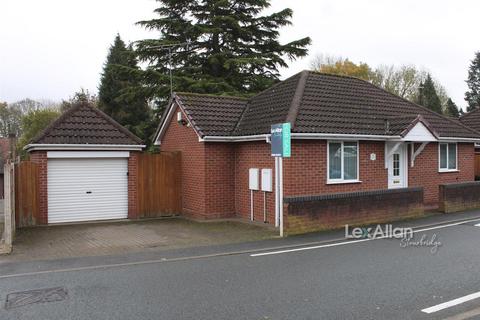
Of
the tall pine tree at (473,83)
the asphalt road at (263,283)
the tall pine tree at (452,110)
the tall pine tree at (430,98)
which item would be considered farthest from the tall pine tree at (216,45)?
the tall pine tree at (473,83)

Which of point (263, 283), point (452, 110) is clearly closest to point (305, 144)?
point (263, 283)

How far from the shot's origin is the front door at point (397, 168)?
1609 centimetres

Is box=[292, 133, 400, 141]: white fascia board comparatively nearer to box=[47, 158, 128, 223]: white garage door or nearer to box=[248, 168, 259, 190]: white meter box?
box=[248, 168, 259, 190]: white meter box

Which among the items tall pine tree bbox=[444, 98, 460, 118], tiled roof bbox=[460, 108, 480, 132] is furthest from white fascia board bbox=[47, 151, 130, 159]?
tall pine tree bbox=[444, 98, 460, 118]

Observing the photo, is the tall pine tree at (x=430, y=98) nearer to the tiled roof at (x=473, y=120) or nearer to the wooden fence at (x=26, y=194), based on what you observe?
the tiled roof at (x=473, y=120)

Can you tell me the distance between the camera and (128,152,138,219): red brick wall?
15.5m

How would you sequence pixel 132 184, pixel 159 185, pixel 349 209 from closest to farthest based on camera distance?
1. pixel 349 209
2. pixel 132 184
3. pixel 159 185

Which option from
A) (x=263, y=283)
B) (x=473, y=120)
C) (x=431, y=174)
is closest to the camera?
(x=263, y=283)

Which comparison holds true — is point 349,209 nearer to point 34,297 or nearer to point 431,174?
point 431,174

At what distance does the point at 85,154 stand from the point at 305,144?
7088 mm

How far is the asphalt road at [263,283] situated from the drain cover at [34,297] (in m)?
0.04

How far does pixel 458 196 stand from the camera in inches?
635

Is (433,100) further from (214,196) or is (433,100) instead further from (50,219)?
(50,219)

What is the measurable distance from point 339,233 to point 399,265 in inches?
149
